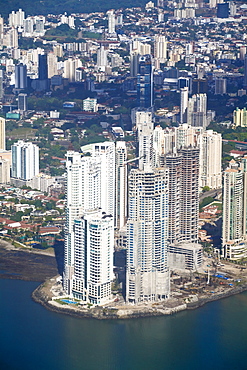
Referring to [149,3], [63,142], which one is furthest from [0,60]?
[63,142]

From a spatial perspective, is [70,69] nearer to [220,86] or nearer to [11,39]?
[220,86]

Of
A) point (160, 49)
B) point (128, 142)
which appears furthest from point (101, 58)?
point (128, 142)

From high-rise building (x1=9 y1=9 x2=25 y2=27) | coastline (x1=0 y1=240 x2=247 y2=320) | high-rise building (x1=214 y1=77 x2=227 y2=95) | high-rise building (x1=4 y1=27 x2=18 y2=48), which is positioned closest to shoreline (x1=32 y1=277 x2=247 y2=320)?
coastline (x1=0 y1=240 x2=247 y2=320)

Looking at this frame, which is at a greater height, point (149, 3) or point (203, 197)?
point (149, 3)

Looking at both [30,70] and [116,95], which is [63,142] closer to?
[116,95]

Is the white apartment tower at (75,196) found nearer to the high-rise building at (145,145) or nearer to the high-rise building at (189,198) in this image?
the high-rise building at (145,145)

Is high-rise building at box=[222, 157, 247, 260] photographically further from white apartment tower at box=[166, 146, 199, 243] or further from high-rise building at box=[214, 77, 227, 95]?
high-rise building at box=[214, 77, 227, 95]
